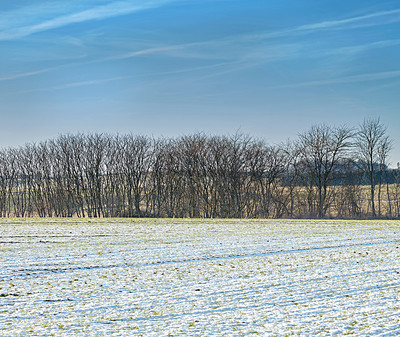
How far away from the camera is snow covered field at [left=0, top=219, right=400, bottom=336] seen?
27.7 ft

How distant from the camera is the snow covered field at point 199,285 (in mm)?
8438

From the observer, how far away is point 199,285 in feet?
38.0

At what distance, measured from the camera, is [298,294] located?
10562 millimetres

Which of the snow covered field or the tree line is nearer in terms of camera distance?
the snow covered field

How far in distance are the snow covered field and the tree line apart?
22.8 meters

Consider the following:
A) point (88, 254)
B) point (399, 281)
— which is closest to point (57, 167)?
point (88, 254)

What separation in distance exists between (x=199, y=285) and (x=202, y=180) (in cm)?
3367

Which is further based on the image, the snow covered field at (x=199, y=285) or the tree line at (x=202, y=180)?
the tree line at (x=202, y=180)

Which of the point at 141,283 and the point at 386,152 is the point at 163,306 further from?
the point at 386,152

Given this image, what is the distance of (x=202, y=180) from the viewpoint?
45188mm

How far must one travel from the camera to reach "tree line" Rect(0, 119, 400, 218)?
4400 centimetres

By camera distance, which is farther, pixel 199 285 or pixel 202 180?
pixel 202 180

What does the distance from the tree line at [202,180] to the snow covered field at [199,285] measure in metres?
22.8

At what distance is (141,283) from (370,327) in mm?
6204
